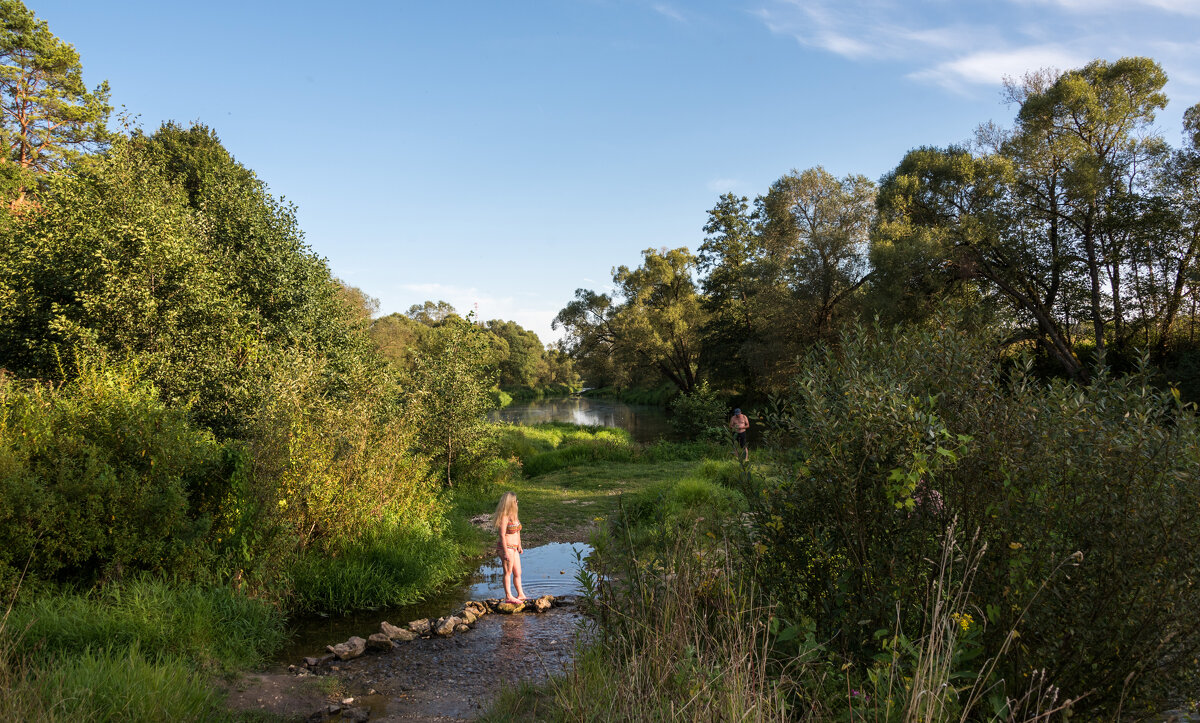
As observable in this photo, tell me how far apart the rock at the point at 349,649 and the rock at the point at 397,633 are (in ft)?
1.15

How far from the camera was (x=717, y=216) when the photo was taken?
A: 4750 centimetres

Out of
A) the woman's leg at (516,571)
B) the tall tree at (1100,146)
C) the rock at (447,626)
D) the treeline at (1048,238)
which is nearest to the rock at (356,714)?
the rock at (447,626)

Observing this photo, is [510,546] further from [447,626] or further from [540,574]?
[540,574]

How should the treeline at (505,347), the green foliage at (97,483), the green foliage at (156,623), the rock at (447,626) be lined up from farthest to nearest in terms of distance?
the treeline at (505,347), the rock at (447,626), the green foliage at (97,483), the green foliage at (156,623)

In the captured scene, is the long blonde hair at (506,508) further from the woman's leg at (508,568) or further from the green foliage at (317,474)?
the green foliage at (317,474)

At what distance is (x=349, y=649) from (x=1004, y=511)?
6.36 meters

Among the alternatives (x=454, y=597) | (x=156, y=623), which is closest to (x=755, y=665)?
(x=156, y=623)

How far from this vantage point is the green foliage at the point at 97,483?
6496 mm

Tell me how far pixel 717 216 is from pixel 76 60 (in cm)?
3722

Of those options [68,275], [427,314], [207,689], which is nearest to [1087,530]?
[207,689]

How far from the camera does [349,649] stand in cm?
683

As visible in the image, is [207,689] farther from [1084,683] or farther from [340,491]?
[1084,683]

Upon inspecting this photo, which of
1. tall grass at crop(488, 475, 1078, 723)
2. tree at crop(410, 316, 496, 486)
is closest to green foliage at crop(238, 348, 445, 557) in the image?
tree at crop(410, 316, 496, 486)

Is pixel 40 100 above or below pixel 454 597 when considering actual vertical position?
above
